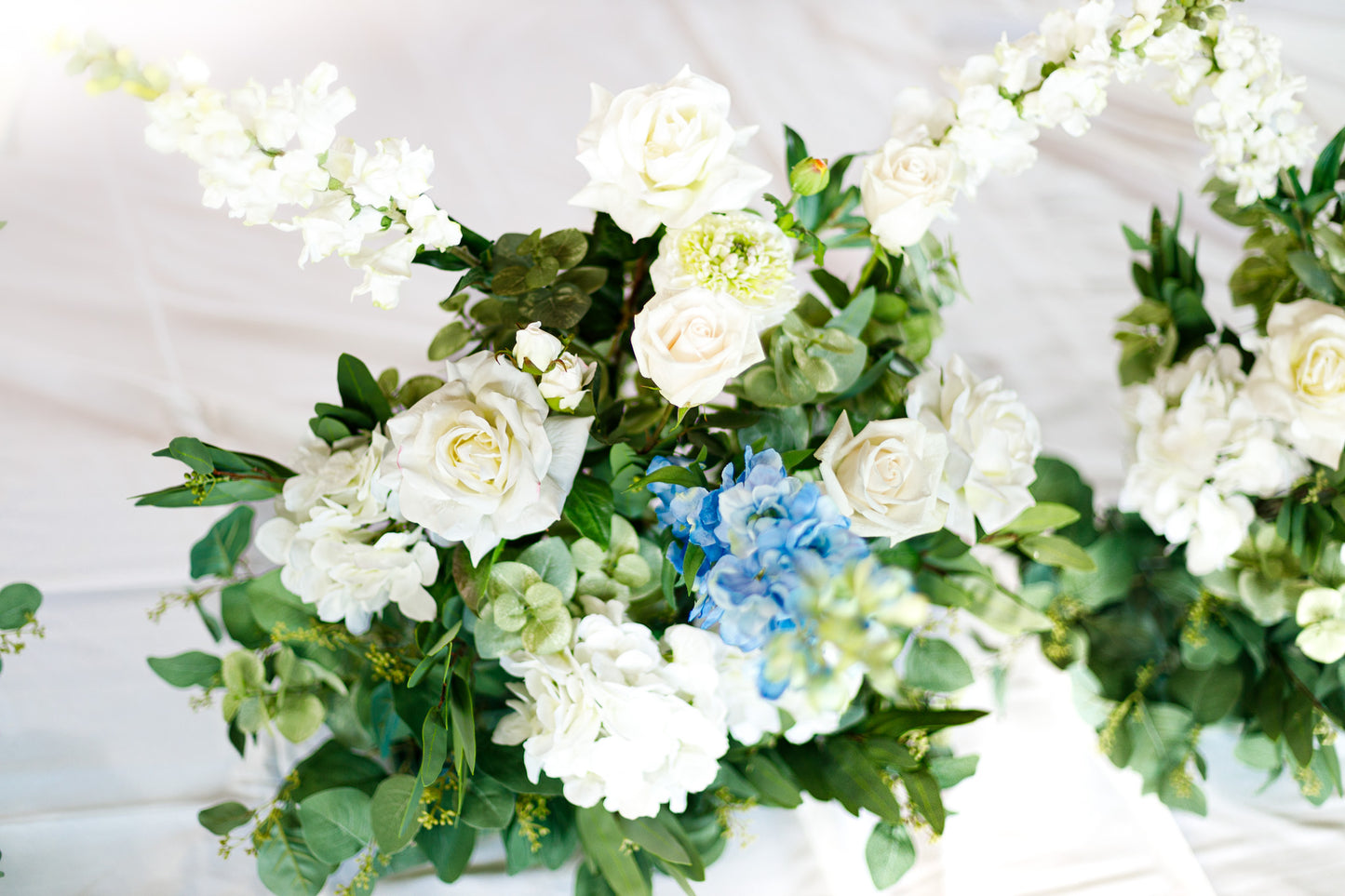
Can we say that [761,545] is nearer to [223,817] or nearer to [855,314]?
[855,314]

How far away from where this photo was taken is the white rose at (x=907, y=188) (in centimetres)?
44

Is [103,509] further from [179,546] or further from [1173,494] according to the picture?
[1173,494]

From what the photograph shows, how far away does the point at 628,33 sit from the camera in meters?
1.11

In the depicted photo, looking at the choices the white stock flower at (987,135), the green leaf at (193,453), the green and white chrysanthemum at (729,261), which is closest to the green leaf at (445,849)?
the green leaf at (193,453)

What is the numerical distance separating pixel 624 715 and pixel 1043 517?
0.94ft

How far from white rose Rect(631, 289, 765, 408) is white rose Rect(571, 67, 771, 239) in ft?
0.13

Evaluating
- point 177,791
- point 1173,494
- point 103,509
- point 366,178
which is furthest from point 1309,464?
point 103,509

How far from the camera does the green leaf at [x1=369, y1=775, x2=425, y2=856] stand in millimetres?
461

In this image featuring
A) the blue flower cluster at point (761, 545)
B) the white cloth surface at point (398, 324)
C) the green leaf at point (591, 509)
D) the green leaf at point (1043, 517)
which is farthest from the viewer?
the white cloth surface at point (398, 324)

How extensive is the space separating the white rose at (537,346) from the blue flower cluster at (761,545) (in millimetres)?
81

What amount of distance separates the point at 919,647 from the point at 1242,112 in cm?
37

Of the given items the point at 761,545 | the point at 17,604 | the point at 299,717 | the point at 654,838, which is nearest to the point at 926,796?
the point at 654,838

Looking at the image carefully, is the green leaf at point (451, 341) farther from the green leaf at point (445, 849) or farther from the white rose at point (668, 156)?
the green leaf at point (445, 849)

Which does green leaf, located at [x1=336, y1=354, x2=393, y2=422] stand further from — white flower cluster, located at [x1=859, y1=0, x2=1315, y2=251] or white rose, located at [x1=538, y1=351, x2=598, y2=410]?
white flower cluster, located at [x1=859, y1=0, x2=1315, y2=251]
